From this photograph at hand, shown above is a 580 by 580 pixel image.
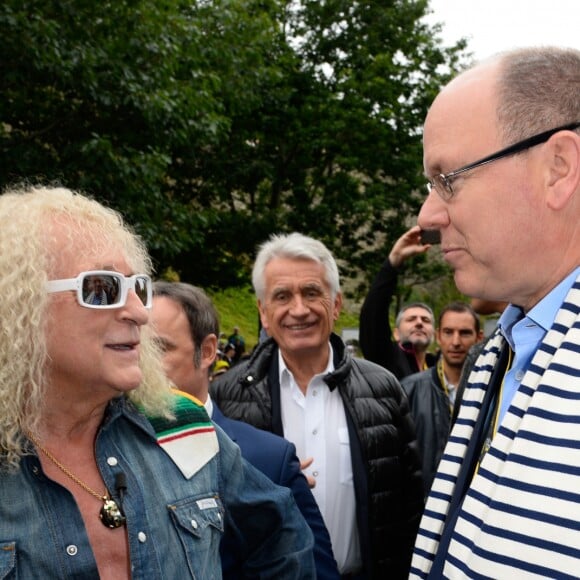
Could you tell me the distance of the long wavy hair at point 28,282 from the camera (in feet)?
6.61

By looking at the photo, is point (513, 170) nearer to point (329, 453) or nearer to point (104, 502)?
point (104, 502)

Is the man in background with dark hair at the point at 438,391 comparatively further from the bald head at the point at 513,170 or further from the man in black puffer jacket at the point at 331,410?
the bald head at the point at 513,170

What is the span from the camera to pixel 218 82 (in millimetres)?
11523

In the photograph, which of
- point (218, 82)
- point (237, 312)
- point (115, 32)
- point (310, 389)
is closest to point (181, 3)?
point (218, 82)

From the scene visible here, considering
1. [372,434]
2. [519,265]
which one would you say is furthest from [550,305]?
[372,434]

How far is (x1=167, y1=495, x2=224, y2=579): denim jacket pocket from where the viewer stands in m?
2.11

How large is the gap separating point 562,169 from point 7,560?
59.4 inches

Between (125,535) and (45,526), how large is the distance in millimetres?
220

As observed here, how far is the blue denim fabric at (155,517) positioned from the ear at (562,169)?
1.19 m

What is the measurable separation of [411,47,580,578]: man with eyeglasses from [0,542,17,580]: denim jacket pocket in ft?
3.15

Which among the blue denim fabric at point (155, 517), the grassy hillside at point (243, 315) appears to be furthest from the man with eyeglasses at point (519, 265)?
the grassy hillside at point (243, 315)

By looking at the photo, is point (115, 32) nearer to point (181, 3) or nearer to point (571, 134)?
point (181, 3)

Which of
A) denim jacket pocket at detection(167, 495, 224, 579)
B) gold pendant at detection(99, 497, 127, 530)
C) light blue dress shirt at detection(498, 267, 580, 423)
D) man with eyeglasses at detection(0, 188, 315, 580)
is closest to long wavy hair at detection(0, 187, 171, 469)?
man with eyeglasses at detection(0, 188, 315, 580)

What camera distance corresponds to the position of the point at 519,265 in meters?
1.75
